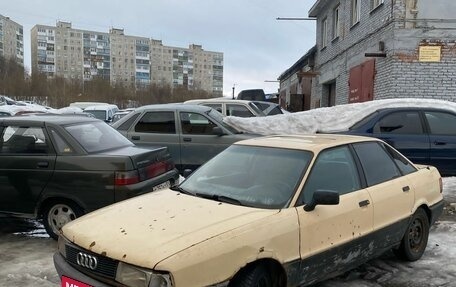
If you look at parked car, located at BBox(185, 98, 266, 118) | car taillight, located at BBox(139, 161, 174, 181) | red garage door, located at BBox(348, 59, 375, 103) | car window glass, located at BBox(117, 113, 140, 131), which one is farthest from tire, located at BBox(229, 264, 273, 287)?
red garage door, located at BBox(348, 59, 375, 103)

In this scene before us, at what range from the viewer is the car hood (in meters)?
2.92

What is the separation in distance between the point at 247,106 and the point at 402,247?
6.64 m

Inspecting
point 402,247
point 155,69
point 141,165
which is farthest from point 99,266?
point 155,69

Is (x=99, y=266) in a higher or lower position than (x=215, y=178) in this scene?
lower

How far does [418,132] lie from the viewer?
7.84 meters

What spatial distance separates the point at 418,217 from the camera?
4863 millimetres

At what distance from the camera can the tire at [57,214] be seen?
17.7ft

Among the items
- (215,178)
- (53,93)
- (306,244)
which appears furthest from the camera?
(53,93)

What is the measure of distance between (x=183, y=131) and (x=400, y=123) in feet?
12.6

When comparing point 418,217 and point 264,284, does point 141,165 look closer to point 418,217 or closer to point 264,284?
point 264,284

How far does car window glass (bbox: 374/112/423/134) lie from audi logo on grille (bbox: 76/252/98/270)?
589 cm

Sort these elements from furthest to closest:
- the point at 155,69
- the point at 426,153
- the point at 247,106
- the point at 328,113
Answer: the point at 155,69 < the point at 247,106 < the point at 328,113 < the point at 426,153

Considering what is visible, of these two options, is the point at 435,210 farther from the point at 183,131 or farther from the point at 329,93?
the point at 329,93

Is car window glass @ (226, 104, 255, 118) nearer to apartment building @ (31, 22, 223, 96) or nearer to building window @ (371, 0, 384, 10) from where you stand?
building window @ (371, 0, 384, 10)
